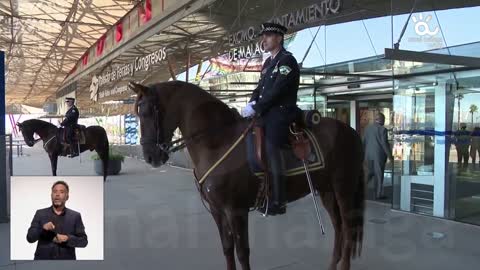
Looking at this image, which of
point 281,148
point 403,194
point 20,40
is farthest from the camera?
point 20,40

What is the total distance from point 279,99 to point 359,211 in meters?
1.56

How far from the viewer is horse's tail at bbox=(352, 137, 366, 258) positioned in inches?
169

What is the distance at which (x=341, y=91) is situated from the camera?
10469mm

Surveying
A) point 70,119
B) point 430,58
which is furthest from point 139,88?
point 70,119

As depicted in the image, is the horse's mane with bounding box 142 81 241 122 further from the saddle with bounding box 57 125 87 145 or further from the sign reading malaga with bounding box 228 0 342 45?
the saddle with bounding box 57 125 87 145

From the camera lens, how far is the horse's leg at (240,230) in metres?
3.60

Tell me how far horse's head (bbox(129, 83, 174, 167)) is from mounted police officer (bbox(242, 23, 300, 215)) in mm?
794

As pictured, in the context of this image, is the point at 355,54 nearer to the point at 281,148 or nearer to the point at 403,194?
the point at 403,194

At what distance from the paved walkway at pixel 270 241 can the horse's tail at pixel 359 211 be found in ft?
1.21

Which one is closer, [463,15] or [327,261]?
[327,261]

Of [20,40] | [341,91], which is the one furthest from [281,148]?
[20,40]

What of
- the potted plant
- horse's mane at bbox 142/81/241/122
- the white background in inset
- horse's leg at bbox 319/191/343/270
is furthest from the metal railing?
the potted plant

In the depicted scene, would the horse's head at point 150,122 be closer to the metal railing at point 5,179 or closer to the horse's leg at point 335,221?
the horse's leg at point 335,221

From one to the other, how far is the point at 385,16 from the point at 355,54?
0.96 meters
